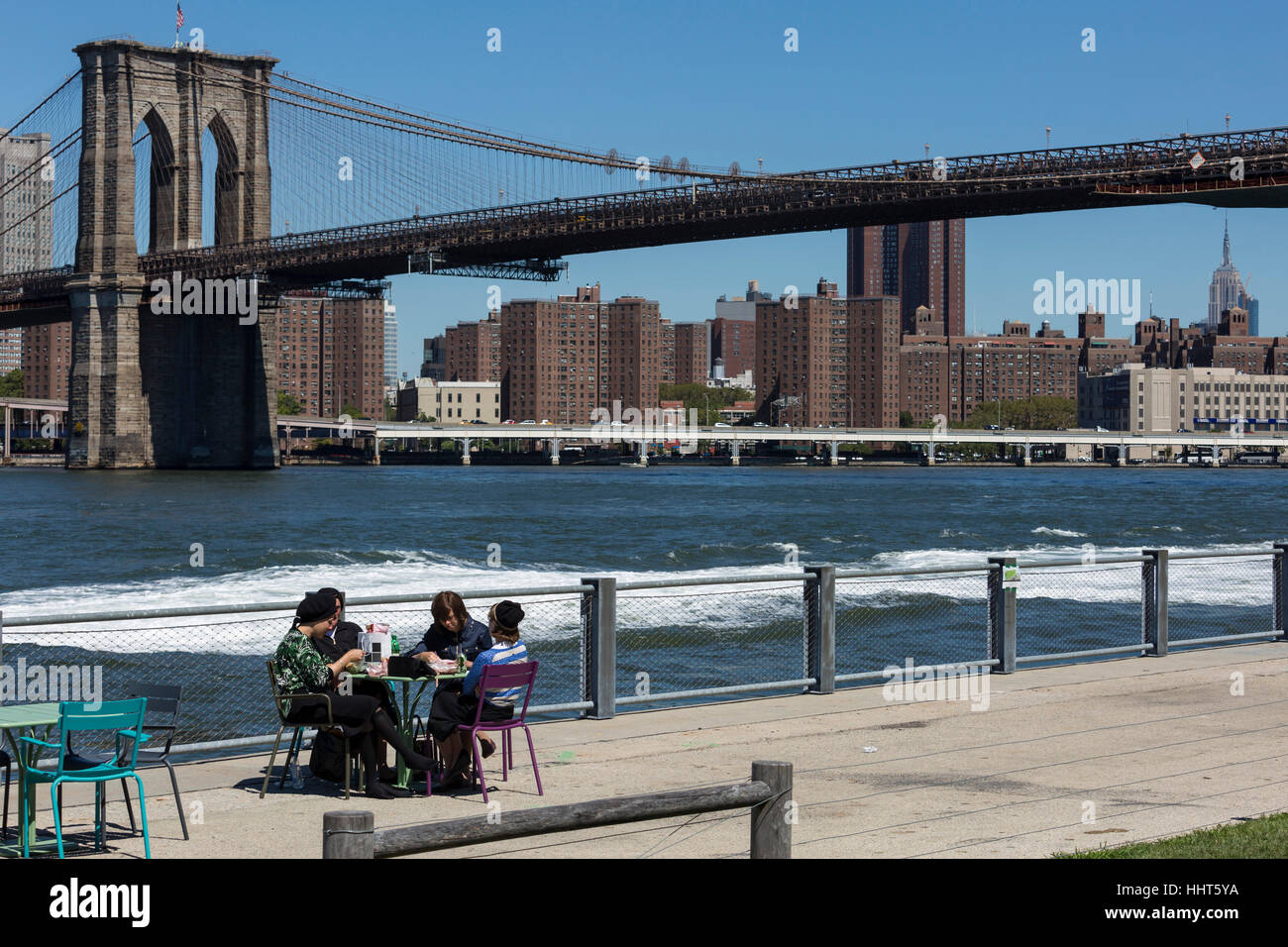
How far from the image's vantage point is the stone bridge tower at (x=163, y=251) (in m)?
88.9

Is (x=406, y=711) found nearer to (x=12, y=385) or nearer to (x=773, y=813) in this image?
(x=773, y=813)

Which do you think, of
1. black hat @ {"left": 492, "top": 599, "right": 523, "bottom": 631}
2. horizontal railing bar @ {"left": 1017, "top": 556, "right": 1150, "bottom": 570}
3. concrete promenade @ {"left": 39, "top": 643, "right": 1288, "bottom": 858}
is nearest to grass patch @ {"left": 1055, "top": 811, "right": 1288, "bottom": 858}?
concrete promenade @ {"left": 39, "top": 643, "right": 1288, "bottom": 858}

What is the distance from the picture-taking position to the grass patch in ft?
21.8

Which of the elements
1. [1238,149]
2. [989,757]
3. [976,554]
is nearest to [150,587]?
[976,554]

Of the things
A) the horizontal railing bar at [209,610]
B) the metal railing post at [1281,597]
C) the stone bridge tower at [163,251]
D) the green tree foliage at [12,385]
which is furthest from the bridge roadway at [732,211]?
the green tree foliage at [12,385]

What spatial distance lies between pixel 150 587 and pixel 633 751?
22515 millimetres

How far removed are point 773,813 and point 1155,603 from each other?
32.9 ft

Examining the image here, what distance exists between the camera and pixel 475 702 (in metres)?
8.62

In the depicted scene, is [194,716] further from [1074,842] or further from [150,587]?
[150,587]

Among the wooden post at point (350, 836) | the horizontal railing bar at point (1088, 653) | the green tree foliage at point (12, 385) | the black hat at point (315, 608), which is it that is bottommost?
the horizontal railing bar at point (1088, 653)

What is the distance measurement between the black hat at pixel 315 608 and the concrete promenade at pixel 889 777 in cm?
94

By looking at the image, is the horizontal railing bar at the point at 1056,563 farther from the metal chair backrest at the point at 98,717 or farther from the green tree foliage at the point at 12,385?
the green tree foliage at the point at 12,385

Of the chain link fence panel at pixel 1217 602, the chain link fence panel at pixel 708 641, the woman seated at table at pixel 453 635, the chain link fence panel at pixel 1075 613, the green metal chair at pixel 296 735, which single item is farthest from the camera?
the chain link fence panel at pixel 1217 602

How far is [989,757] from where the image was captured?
30.6 feet
